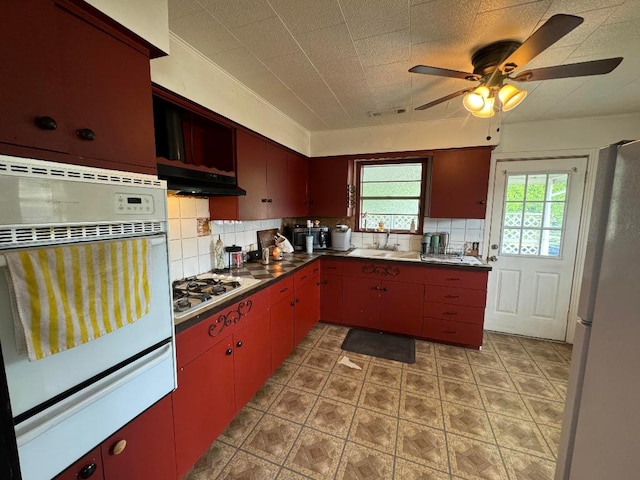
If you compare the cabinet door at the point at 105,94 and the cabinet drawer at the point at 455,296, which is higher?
the cabinet door at the point at 105,94

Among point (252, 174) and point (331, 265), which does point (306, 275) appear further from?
point (252, 174)

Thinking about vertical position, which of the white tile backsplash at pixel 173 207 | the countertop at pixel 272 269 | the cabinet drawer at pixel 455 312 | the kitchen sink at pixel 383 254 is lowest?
the cabinet drawer at pixel 455 312

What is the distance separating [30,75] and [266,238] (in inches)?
89.0

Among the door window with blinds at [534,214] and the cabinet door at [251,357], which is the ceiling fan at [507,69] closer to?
the door window with blinds at [534,214]

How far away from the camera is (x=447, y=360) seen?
247 cm

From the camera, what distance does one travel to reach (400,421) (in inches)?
69.1

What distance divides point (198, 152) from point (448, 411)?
2.65 meters

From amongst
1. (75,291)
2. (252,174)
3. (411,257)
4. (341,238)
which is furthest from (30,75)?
(411,257)

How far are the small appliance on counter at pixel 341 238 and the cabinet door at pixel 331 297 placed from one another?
1.24 feet

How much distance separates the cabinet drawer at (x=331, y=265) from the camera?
2.99 m

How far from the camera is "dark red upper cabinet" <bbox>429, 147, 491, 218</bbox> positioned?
2693 mm

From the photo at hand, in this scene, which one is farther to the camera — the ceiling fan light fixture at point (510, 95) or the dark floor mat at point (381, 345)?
the dark floor mat at point (381, 345)

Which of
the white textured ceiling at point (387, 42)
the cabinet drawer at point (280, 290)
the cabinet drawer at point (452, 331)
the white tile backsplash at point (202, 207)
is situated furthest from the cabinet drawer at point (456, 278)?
the white tile backsplash at point (202, 207)

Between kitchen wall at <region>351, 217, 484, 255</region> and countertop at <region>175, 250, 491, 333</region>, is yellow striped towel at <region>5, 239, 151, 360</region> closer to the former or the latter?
countertop at <region>175, 250, 491, 333</region>
